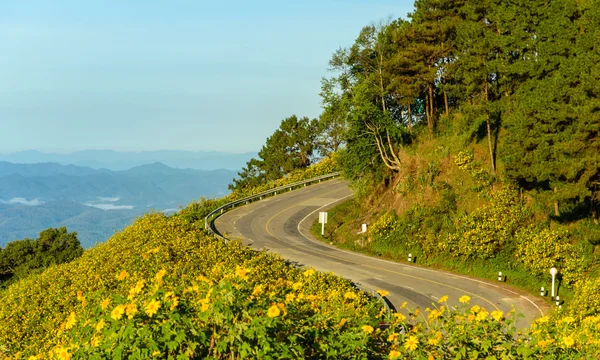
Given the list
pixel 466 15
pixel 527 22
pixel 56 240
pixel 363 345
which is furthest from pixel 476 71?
pixel 56 240

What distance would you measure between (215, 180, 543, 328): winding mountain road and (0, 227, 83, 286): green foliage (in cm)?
2430

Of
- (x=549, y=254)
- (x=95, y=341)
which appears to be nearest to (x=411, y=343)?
(x=95, y=341)

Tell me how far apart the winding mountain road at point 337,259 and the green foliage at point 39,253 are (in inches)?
957

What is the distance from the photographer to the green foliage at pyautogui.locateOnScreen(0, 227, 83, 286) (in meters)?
57.8

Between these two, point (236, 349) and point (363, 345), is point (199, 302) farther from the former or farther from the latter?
point (363, 345)

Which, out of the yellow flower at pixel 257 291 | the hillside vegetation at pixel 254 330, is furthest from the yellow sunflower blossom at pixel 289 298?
the yellow flower at pixel 257 291

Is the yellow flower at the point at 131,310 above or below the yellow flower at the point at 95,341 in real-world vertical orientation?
above

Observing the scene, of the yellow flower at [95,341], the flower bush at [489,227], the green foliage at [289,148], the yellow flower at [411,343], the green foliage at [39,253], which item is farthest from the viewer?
the green foliage at [289,148]

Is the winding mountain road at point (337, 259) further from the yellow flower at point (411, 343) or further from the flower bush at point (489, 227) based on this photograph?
Result: the yellow flower at point (411, 343)

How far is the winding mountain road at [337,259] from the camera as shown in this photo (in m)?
25.2

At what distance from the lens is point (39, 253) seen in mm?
59750

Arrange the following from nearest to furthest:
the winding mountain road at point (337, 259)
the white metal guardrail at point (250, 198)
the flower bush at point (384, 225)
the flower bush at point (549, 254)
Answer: the winding mountain road at point (337, 259) < the flower bush at point (549, 254) < the flower bush at point (384, 225) < the white metal guardrail at point (250, 198)

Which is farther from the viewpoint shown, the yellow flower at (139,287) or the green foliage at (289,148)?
the green foliage at (289,148)

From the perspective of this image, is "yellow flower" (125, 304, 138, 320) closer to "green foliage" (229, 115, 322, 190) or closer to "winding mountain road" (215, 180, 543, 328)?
"winding mountain road" (215, 180, 543, 328)
